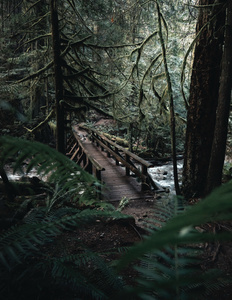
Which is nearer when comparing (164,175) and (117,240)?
(117,240)

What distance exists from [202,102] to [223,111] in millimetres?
1211

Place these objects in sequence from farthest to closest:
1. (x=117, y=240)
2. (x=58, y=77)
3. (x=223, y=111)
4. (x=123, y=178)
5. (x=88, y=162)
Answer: (x=123, y=178), (x=88, y=162), (x=58, y=77), (x=223, y=111), (x=117, y=240)

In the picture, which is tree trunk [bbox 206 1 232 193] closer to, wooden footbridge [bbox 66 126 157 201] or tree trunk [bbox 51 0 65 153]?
wooden footbridge [bbox 66 126 157 201]

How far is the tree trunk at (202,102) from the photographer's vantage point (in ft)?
17.5

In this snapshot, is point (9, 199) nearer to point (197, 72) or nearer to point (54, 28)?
point (54, 28)

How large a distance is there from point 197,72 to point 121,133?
1365 centimetres

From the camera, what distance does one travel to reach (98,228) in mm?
4340

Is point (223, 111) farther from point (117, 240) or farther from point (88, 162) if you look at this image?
point (88, 162)

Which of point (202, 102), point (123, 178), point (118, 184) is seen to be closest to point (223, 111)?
point (202, 102)

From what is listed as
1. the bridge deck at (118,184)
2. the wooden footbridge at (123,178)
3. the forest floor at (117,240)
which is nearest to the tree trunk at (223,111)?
the forest floor at (117,240)

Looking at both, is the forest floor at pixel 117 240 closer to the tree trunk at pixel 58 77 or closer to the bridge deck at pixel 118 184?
the bridge deck at pixel 118 184

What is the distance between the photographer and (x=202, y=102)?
5.75m

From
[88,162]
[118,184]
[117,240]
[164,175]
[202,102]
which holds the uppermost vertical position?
[202,102]

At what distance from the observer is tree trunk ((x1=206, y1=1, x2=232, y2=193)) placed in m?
4.31
